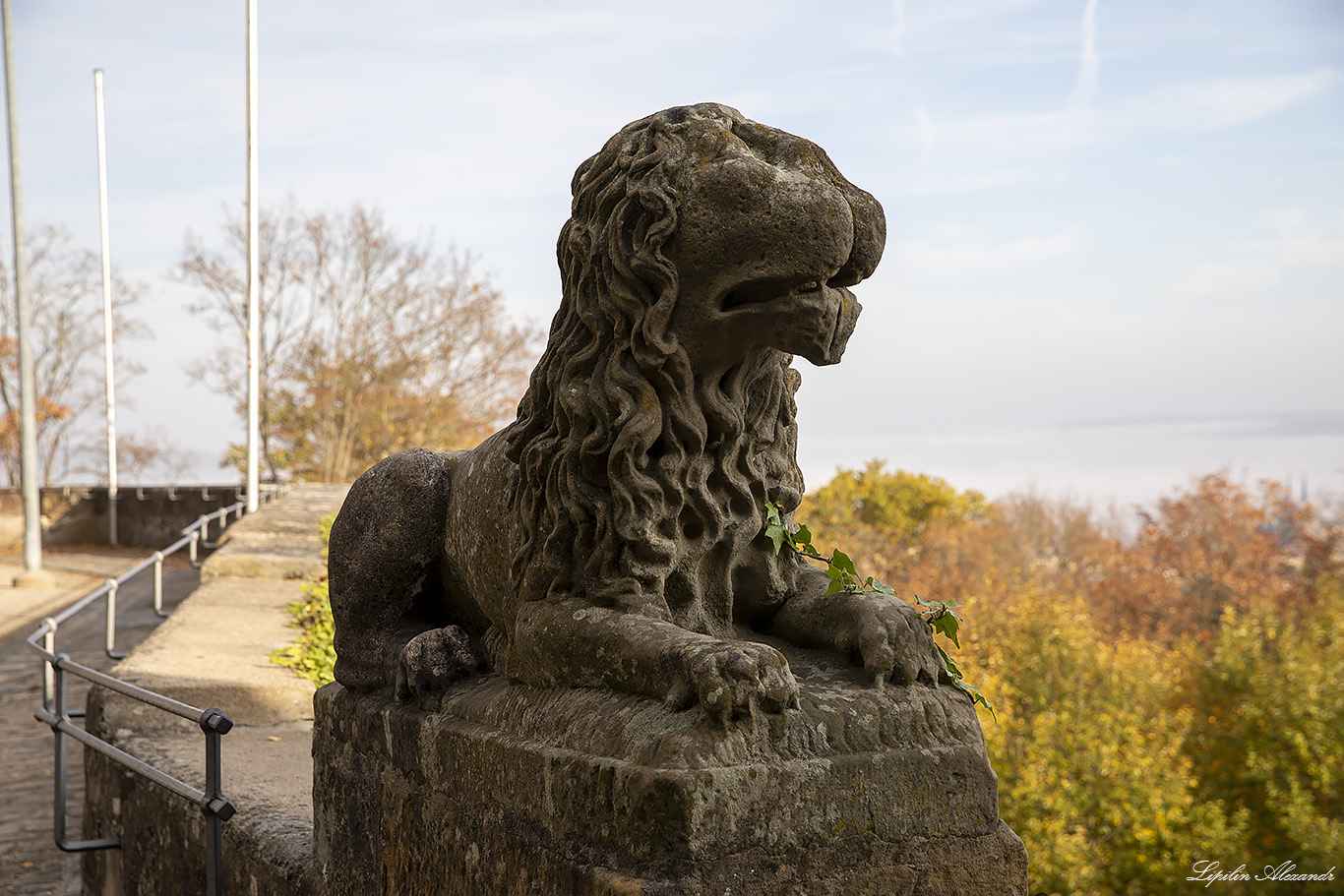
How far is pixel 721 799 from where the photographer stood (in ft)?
6.15

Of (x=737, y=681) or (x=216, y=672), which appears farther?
(x=216, y=672)

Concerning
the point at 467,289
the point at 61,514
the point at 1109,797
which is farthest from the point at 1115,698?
the point at 61,514

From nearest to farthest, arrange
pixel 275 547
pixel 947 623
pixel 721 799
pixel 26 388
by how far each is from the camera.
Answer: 1. pixel 721 799
2. pixel 947 623
3. pixel 275 547
4. pixel 26 388

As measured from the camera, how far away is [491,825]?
7.55ft

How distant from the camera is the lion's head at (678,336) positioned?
7.16ft

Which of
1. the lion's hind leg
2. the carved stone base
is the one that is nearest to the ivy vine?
the carved stone base

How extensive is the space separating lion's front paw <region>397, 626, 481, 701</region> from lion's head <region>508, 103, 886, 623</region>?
451 millimetres

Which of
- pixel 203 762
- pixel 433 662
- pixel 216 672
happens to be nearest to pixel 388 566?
pixel 433 662

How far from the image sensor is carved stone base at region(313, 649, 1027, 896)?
6.17 feet

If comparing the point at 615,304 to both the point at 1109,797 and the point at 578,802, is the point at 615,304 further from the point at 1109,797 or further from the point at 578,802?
the point at 1109,797

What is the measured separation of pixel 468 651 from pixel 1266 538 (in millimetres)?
31431

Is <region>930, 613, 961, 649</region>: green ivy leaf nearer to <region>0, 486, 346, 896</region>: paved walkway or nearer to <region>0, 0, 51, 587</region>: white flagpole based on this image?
<region>0, 486, 346, 896</region>: paved walkway

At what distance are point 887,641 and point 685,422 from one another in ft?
1.87

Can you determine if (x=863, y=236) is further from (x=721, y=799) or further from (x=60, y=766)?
(x=60, y=766)
